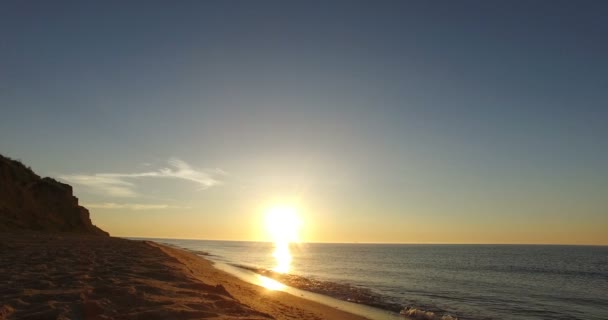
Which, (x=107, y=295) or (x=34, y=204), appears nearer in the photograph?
(x=107, y=295)

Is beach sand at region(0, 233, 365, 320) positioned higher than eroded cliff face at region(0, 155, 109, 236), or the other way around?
eroded cliff face at region(0, 155, 109, 236)

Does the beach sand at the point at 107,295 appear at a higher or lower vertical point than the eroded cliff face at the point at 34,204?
lower

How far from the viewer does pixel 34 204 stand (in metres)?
42.0

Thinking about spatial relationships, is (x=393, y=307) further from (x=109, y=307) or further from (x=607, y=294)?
(x=607, y=294)

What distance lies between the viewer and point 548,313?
901 inches

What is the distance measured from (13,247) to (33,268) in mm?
8691

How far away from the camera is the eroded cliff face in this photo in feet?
121

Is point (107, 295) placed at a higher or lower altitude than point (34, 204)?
lower

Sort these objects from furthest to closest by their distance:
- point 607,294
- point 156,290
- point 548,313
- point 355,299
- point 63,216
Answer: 1. point 63,216
2. point 607,294
3. point 548,313
4. point 355,299
5. point 156,290

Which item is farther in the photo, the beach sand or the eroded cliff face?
the eroded cliff face

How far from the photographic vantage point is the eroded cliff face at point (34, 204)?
121 feet

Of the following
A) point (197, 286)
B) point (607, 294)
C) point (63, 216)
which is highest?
point (63, 216)

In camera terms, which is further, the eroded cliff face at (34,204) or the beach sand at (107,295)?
the eroded cliff face at (34,204)

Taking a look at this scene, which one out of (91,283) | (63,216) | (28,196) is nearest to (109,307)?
(91,283)
